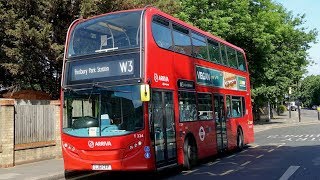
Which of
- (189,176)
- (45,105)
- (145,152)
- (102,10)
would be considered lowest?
(189,176)

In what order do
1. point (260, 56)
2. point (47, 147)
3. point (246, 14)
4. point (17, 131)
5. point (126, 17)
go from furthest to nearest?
1. point (260, 56)
2. point (246, 14)
3. point (47, 147)
4. point (17, 131)
5. point (126, 17)

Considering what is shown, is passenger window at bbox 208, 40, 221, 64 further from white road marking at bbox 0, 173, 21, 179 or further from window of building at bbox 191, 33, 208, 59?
white road marking at bbox 0, 173, 21, 179

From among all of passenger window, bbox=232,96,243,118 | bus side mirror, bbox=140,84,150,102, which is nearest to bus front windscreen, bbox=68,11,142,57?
bus side mirror, bbox=140,84,150,102

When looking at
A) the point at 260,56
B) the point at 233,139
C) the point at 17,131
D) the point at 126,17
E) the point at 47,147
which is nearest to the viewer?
the point at 126,17

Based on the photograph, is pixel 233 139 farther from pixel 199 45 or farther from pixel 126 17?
pixel 126 17

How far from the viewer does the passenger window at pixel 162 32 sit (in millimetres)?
12014

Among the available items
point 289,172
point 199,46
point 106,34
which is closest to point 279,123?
point 199,46

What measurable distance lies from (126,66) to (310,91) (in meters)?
150

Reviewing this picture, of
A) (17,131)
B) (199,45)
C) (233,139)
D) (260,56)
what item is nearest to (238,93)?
(233,139)

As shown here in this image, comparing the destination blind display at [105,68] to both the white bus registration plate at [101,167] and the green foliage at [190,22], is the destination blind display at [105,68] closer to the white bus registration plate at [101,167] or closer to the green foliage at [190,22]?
the white bus registration plate at [101,167]

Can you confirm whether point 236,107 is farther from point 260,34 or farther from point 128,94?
point 260,34

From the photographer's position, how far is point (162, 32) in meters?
12.5

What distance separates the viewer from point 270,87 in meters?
38.3

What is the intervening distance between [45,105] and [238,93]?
812 centimetres
